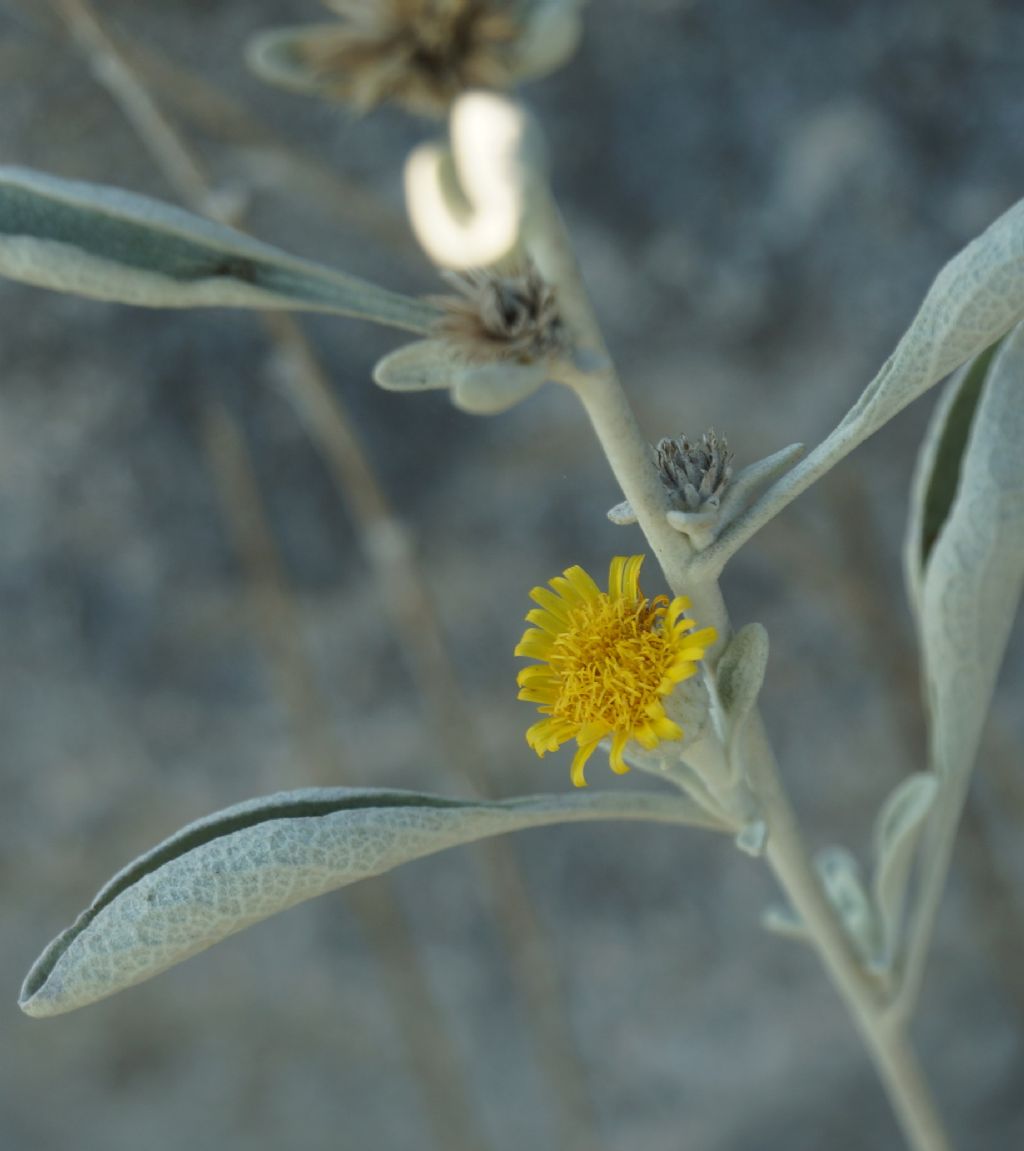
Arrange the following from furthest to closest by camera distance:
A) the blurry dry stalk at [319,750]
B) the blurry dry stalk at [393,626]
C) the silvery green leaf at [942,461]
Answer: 1. the blurry dry stalk at [319,750]
2. the blurry dry stalk at [393,626]
3. the silvery green leaf at [942,461]

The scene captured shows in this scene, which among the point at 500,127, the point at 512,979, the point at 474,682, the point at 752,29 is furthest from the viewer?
the point at 512,979

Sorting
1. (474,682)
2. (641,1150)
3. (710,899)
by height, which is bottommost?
(641,1150)

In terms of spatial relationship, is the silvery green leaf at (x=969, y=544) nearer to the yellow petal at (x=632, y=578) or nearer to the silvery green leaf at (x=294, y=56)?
the yellow petal at (x=632, y=578)

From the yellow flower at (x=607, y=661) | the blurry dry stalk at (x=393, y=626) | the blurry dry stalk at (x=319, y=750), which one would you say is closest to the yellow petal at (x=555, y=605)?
the yellow flower at (x=607, y=661)

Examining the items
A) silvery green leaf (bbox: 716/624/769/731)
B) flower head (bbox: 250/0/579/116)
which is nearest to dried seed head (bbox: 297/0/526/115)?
flower head (bbox: 250/0/579/116)

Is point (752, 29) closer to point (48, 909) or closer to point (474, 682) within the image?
point (474, 682)

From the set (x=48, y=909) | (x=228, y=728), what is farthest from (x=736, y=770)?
(x=48, y=909)
